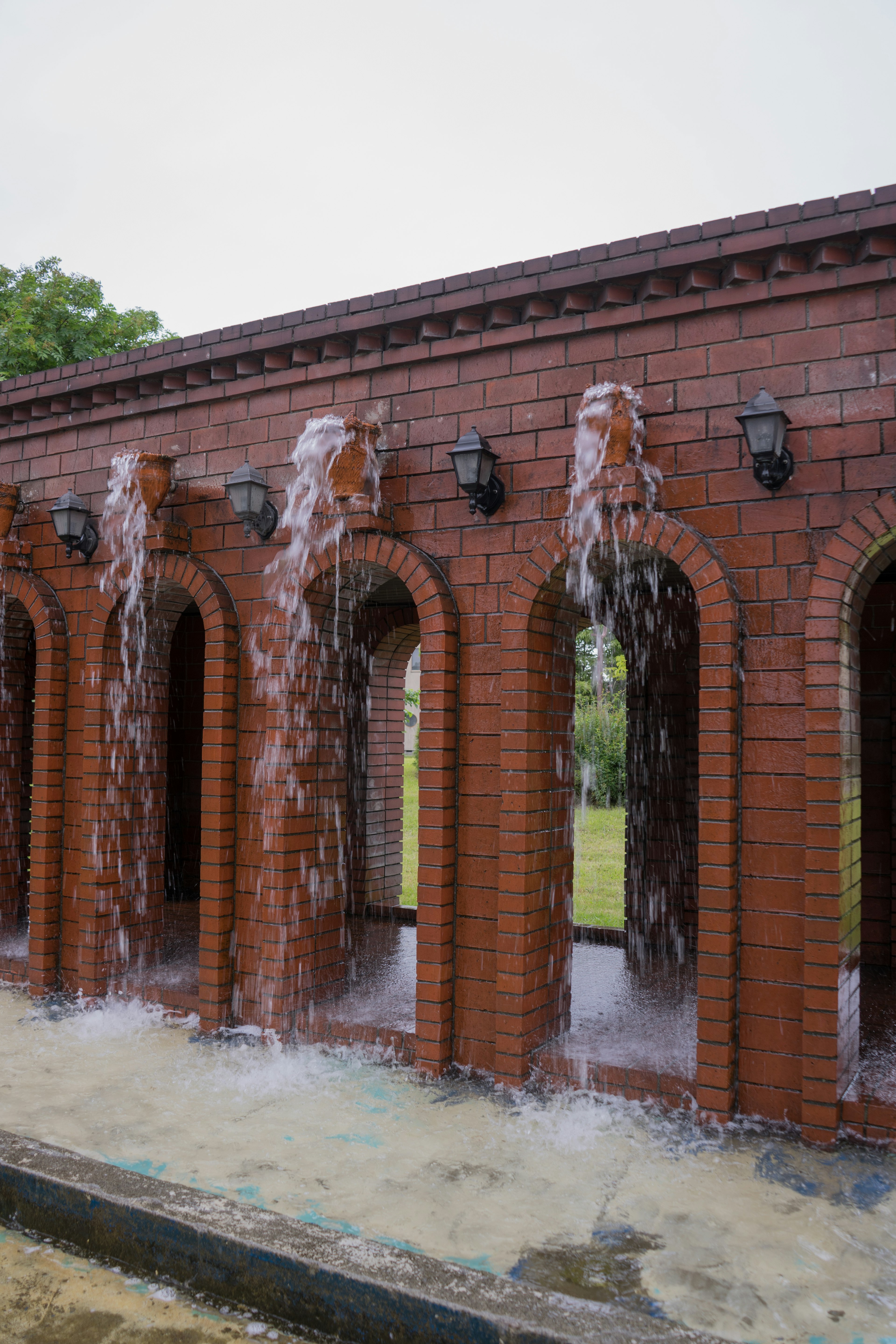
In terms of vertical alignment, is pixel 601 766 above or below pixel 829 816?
below

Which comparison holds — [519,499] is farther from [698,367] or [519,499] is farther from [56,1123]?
[56,1123]

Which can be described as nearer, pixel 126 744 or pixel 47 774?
pixel 126 744

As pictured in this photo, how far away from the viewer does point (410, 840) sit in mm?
17875

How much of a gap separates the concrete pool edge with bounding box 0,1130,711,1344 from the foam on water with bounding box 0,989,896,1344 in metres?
0.18

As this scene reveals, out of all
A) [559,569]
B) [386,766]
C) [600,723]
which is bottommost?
[386,766]

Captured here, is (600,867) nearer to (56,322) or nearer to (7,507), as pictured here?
(7,507)

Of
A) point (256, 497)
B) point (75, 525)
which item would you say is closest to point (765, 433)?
point (256, 497)

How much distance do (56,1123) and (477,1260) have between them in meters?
2.24

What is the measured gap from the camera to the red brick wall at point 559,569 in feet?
14.0

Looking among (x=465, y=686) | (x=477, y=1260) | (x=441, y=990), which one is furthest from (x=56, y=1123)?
(x=465, y=686)

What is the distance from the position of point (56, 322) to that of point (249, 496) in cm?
1331

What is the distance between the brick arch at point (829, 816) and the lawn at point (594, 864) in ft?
13.7

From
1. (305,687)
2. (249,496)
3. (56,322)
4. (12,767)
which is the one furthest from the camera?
(56,322)

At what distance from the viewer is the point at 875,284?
4297mm
